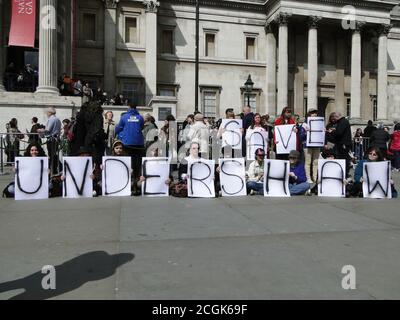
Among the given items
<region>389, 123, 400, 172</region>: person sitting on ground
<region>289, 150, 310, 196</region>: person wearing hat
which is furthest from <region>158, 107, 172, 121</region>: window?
<region>289, 150, 310, 196</region>: person wearing hat

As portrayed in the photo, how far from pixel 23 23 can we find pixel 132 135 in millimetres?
12563

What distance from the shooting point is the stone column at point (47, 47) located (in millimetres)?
19750

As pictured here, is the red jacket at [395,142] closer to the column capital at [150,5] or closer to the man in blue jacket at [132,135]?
the man in blue jacket at [132,135]

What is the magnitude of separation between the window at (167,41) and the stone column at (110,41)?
13.5ft

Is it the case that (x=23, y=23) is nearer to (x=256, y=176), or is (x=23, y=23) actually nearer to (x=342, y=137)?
(x=256, y=176)

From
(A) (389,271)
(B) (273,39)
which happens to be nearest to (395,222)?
(A) (389,271)

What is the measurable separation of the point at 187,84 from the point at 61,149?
22176 millimetres

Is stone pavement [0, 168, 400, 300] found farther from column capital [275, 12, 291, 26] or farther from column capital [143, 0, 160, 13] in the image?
column capital [275, 12, 291, 26]

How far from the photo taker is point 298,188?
33.0ft

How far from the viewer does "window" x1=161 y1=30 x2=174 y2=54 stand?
33625 millimetres

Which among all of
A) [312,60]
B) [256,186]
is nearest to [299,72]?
[312,60]

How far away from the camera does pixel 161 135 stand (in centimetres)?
1326

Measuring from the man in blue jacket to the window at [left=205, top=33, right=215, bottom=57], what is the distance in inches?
1014
